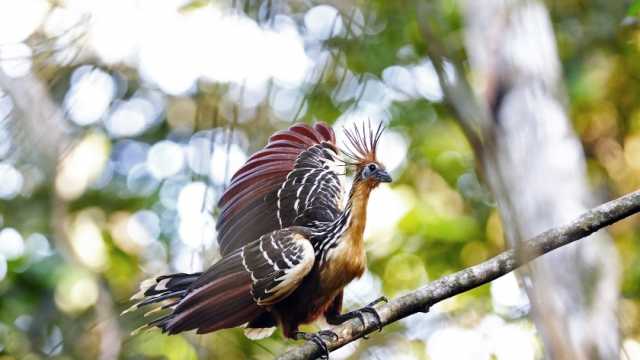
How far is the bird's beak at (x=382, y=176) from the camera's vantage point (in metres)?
1.42

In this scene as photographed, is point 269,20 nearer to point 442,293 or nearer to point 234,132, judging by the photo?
point 234,132

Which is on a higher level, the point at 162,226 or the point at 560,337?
the point at 560,337

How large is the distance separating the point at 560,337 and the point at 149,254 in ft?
8.60

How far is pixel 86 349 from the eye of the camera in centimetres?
171

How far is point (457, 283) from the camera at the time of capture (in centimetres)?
167

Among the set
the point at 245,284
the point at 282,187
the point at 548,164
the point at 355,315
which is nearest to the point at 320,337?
the point at 355,315

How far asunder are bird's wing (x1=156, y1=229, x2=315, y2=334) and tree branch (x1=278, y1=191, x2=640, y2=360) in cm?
16

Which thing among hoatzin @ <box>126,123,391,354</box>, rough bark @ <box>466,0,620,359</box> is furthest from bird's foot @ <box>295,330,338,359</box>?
rough bark @ <box>466,0,620,359</box>

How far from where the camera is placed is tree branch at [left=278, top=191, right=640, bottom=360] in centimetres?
161

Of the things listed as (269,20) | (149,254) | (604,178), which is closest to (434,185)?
(604,178)

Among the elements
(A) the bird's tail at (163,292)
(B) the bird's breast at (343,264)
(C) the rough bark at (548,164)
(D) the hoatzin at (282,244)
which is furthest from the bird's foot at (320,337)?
(C) the rough bark at (548,164)

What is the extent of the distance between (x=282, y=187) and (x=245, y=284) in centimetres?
17

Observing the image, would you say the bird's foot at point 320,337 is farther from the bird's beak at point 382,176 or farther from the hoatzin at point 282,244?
the bird's beak at point 382,176

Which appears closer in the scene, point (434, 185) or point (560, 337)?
point (560, 337)
